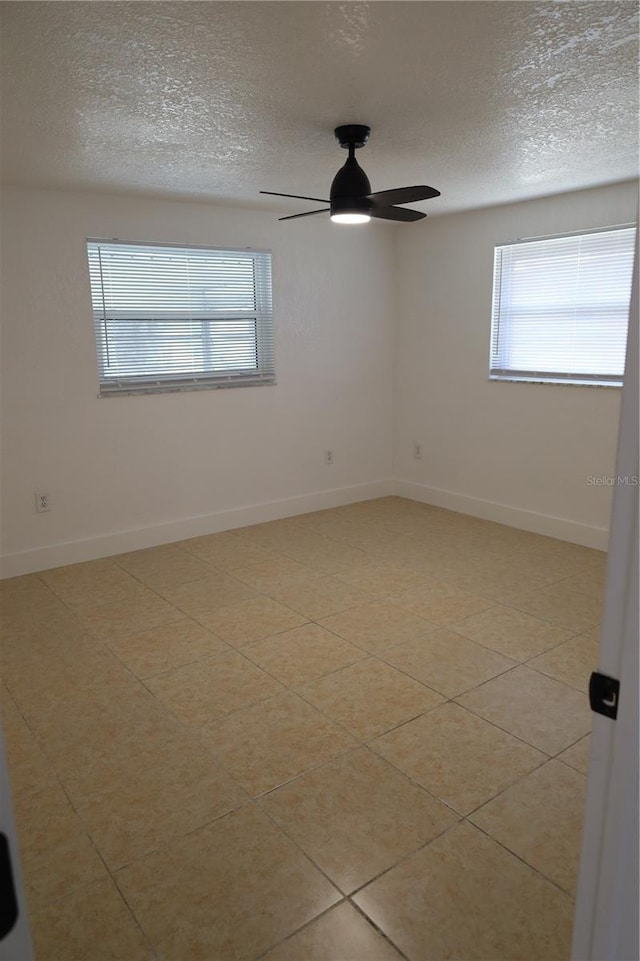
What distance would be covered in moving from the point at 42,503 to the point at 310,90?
2926mm

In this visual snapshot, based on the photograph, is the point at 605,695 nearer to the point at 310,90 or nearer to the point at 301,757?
the point at 301,757

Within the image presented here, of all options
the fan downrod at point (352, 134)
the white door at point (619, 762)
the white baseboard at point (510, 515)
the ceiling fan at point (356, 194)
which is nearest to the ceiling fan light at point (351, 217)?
the ceiling fan at point (356, 194)

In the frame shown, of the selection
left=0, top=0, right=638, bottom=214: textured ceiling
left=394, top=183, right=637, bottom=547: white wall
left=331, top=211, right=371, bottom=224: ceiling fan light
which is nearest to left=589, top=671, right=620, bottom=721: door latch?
left=0, top=0, right=638, bottom=214: textured ceiling

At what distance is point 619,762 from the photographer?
878 mm

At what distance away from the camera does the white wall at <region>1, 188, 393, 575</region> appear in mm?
3947

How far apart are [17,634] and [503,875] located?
256cm

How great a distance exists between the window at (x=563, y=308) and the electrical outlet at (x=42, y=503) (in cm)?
328

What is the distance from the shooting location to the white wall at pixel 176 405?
3.95m

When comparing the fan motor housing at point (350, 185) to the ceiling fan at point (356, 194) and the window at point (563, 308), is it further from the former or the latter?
the window at point (563, 308)

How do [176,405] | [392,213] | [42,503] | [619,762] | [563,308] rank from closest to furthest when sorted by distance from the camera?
[619,762]
[392,213]
[42,503]
[563,308]
[176,405]

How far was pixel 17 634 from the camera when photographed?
3.31m

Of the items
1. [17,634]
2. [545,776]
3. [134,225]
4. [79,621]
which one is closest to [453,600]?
[545,776]

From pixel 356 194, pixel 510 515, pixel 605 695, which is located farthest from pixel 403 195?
pixel 510 515

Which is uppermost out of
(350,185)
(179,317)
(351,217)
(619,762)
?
(350,185)
